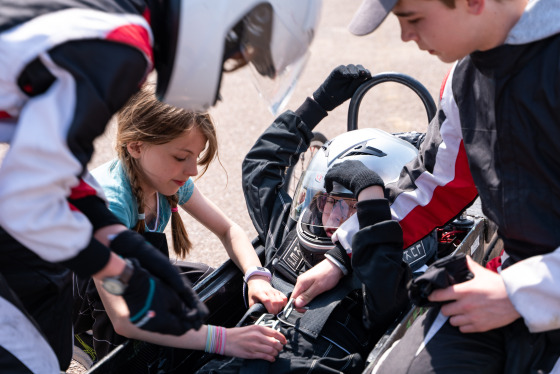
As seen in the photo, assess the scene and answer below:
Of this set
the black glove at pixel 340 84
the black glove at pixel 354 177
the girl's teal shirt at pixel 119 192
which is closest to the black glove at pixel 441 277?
the black glove at pixel 354 177

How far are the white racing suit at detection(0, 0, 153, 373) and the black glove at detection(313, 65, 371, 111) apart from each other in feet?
5.35

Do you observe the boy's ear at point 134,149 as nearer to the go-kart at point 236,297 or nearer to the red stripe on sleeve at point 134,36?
the go-kart at point 236,297

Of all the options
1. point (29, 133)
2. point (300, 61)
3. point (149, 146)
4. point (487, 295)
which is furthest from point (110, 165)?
point (487, 295)

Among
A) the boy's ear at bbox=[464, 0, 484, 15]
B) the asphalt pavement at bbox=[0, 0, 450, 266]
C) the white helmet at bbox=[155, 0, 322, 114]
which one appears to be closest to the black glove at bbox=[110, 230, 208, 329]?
the white helmet at bbox=[155, 0, 322, 114]

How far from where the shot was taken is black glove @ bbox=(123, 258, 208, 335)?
1.61m

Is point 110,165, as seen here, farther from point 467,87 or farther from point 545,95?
point 545,95

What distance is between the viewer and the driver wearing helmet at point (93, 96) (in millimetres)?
1447

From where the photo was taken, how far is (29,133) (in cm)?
141

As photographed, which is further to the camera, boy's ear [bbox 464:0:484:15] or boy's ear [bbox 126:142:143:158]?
boy's ear [bbox 126:142:143:158]

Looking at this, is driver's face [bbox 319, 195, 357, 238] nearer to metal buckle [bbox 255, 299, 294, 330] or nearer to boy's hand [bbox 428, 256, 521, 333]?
metal buckle [bbox 255, 299, 294, 330]

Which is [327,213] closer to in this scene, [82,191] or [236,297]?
[236,297]

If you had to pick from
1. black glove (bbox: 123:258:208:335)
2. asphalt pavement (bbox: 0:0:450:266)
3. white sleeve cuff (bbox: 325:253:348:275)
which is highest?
black glove (bbox: 123:258:208:335)

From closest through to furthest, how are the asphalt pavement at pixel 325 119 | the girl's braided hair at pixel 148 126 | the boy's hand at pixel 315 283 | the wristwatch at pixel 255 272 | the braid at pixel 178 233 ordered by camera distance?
the boy's hand at pixel 315 283 < the girl's braided hair at pixel 148 126 < the wristwatch at pixel 255 272 < the braid at pixel 178 233 < the asphalt pavement at pixel 325 119

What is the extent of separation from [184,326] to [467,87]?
1.14m
